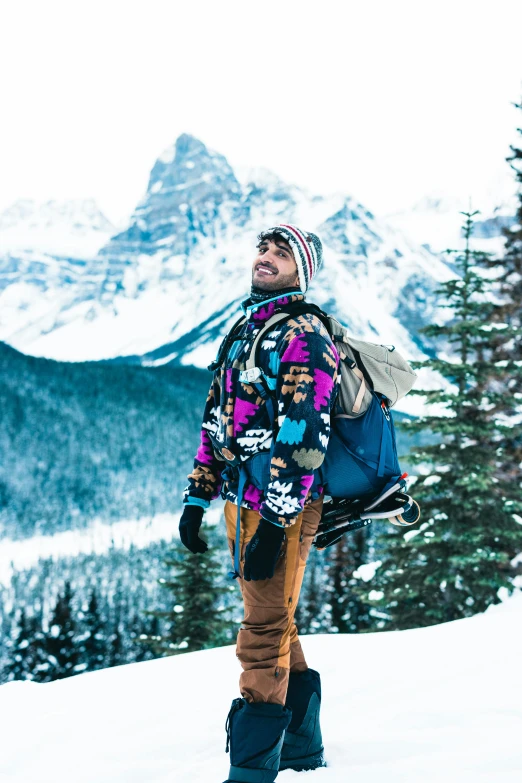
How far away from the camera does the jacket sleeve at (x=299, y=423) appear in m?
2.69

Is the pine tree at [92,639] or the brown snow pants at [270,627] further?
the pine tree at [92,639]

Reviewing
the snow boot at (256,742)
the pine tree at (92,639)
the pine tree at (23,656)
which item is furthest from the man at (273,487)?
the pine tree at (23,656)

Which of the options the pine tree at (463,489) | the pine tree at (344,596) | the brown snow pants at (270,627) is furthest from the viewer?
the pine tree at (344,596)

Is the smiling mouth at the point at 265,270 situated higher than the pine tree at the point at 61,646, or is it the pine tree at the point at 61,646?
the smiling mouth at the point at 265,270

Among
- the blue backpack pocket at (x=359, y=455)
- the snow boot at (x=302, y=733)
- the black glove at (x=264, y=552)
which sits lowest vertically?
the snow boot at (x=302, y=733)

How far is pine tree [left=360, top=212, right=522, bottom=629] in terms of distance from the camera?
13.4 meters

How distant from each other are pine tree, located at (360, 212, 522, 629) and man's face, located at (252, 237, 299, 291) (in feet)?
34.3

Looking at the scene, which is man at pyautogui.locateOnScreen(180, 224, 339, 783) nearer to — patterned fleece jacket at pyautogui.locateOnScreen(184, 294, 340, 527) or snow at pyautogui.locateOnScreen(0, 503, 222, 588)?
patterned fleece jacket at pyautogui.locateOnScreen(184, 294, 340, 527)

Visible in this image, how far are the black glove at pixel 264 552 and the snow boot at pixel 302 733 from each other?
95cm

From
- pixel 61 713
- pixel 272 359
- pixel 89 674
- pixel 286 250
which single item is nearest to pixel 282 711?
pixel 272 359

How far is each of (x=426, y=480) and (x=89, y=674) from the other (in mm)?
9818

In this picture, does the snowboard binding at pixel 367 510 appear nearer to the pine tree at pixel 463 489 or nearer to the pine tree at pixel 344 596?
the pine tree at pixel 463 489

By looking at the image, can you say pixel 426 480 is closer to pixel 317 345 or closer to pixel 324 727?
pixel 324 727

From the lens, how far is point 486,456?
13.7 meters
